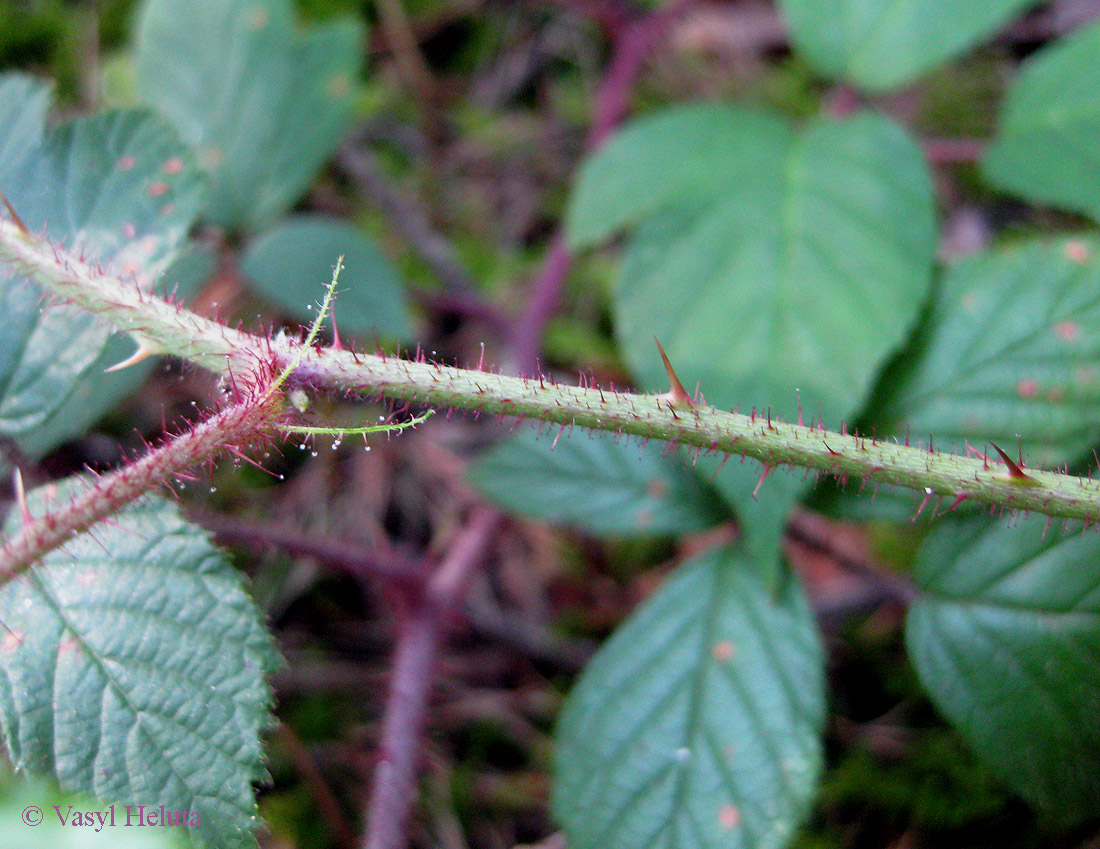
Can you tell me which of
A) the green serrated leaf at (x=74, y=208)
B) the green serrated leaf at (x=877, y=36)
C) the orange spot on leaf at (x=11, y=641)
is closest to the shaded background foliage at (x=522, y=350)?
the green serrated leaf at (x=877, y=36)

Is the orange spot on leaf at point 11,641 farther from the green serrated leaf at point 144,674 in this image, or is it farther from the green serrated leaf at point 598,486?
the green serrated leaf at point 598,486

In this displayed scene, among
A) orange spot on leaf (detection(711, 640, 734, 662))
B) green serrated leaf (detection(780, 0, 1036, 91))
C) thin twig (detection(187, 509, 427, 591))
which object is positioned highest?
green serrated leaf (detection(780, 0, 1036, 91))

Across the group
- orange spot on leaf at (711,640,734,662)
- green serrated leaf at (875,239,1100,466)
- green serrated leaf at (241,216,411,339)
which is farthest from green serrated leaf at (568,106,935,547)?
green serrated leaf at (241,216,411,339)

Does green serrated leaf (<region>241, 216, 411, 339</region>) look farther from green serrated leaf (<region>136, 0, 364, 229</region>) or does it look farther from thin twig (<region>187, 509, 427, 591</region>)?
thin twig (<region>187, 509, 427, 591</region>)

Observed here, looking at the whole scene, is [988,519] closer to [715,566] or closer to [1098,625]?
[1098,625]

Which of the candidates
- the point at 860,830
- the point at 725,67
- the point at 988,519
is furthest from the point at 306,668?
the point at 725,67
